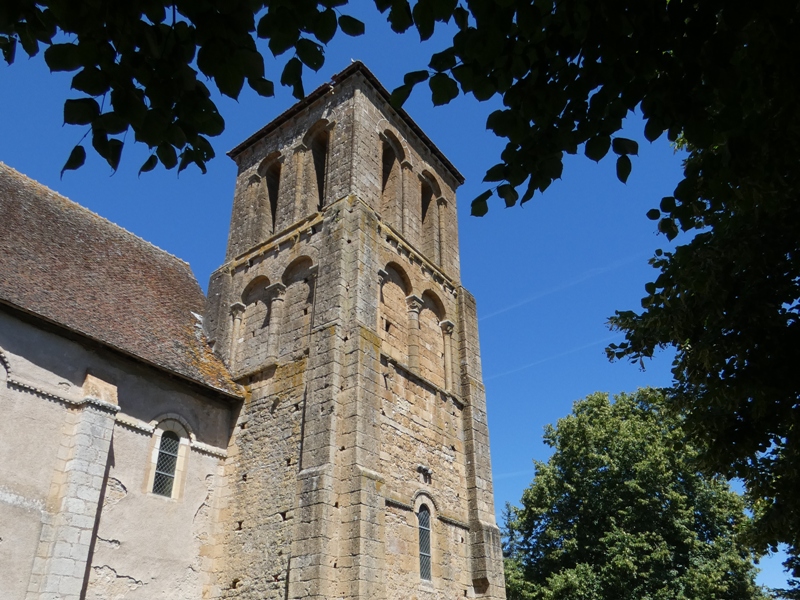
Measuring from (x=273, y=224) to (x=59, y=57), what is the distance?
13978mm

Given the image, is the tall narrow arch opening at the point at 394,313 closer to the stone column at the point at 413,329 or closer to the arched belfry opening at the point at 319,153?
the stone column at the point at 413,329

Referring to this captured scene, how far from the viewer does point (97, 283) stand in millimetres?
13602

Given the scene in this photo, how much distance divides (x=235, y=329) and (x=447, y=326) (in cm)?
506

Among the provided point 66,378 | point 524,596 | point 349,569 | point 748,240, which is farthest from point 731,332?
point 524,596

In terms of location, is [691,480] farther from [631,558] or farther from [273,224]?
[273,224]

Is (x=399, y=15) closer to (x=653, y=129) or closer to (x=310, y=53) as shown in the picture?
(x=310, y=53)

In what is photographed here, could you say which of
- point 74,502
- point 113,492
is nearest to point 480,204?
point 74,502

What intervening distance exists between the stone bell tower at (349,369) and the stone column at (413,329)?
3cm

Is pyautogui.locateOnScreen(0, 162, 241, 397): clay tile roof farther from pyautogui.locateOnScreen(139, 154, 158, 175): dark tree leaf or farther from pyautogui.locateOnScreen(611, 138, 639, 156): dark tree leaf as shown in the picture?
pyautogui.locateOnScreen(611, 138, 639, 156): dark tree leaf

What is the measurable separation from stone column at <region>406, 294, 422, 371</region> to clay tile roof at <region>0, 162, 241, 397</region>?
3.81 meters

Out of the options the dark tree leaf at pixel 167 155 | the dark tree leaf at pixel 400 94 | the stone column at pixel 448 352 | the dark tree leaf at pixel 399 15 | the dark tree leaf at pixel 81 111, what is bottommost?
the dark tree leaf at pixel 81 111

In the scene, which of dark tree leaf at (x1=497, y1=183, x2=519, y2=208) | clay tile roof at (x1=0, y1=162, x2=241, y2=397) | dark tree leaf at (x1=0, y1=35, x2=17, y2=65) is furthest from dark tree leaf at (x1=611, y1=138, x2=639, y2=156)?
clay tile roof at (x1=0, y1=162, x2=241, y2=397)

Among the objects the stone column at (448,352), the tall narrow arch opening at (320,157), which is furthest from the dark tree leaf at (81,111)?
the tall narrow arch opening at (320,157)

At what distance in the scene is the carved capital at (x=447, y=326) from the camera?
1612 cm
